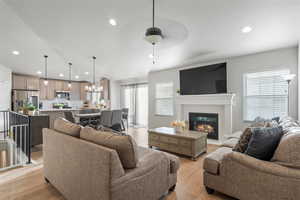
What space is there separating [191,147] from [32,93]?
7.53 m

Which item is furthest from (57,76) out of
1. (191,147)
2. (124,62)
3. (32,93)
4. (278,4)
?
(278,4)

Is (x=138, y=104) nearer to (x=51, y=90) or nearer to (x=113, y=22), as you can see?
(x=51, y=90)

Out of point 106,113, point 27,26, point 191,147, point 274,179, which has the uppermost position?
point 27,26

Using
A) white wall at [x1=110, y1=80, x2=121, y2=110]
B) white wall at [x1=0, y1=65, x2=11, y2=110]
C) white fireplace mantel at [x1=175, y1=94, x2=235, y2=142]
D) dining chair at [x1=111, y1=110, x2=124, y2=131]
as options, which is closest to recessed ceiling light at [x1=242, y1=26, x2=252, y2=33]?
white fireplace mantel at [x1=175, y1=94, x2=235, y2=142]

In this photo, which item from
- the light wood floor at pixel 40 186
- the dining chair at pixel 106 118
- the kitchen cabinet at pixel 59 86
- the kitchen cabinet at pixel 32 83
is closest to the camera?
the light wood floor at pixel 40 186

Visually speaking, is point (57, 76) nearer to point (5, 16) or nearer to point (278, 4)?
point (5, 16)

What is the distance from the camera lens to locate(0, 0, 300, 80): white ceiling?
105 inches

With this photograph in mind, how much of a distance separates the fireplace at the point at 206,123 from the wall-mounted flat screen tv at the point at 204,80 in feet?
2.50

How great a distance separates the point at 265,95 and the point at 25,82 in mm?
9350

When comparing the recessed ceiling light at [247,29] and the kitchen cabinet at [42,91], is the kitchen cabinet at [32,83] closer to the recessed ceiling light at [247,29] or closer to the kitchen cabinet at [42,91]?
the kitchen cabinet at [42,91]

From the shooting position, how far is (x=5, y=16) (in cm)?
396

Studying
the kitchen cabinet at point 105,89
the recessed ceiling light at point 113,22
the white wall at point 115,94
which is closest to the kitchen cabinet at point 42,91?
the kitchen cabinet at point 105,89

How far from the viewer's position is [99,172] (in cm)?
132

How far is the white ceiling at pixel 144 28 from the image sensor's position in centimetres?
266
